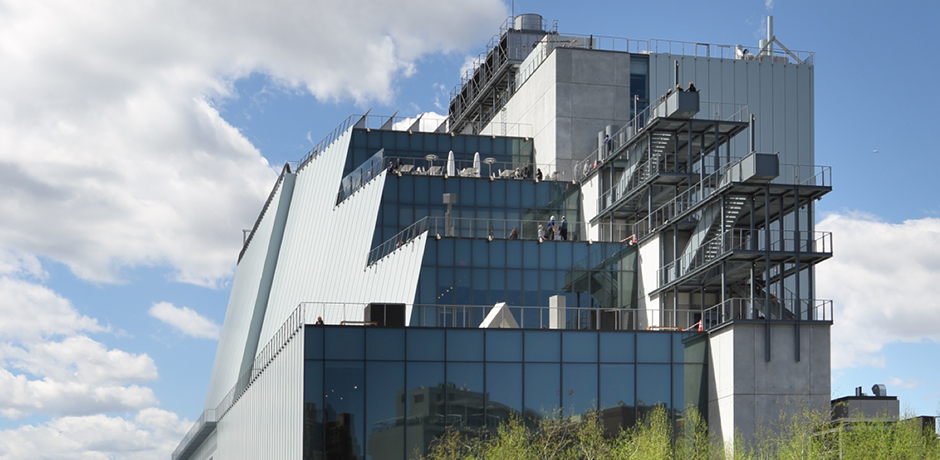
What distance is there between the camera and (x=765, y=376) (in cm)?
6538

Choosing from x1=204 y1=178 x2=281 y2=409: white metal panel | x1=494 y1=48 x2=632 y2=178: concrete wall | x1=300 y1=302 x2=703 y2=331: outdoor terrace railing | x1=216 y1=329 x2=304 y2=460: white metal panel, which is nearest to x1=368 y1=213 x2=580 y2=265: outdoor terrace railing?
x1=300 y1=302 x2=703 y2=331: outdoor terrace railing

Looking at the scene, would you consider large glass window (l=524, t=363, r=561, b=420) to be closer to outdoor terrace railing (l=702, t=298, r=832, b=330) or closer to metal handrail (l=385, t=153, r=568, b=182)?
outdoor terrace railing (l=702, t=298, r=832, b=330)

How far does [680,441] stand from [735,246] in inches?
485

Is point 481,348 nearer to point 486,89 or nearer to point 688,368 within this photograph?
point 688,368

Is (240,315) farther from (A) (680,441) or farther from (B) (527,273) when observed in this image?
(A) (680,441)

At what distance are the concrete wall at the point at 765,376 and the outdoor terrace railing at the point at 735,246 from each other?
14.7 ft

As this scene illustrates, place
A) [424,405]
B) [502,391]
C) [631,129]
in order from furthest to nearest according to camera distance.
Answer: [631,129] < [502,391] < [424,405]

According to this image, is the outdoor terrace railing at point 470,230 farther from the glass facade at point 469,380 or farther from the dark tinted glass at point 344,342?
the dark tinted glass at point 344,342

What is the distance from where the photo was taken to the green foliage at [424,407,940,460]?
2393 inches

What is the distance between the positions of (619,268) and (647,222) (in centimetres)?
356

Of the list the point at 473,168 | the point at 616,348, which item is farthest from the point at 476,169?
the point at 616,348

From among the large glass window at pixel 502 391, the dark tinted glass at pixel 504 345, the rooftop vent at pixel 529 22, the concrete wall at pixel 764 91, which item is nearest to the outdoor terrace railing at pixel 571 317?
the dark tinted glass at pixel 504 345

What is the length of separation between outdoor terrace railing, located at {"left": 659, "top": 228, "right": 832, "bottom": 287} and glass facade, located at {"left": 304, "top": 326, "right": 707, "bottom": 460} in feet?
17.4

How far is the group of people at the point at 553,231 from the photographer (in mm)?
83688
